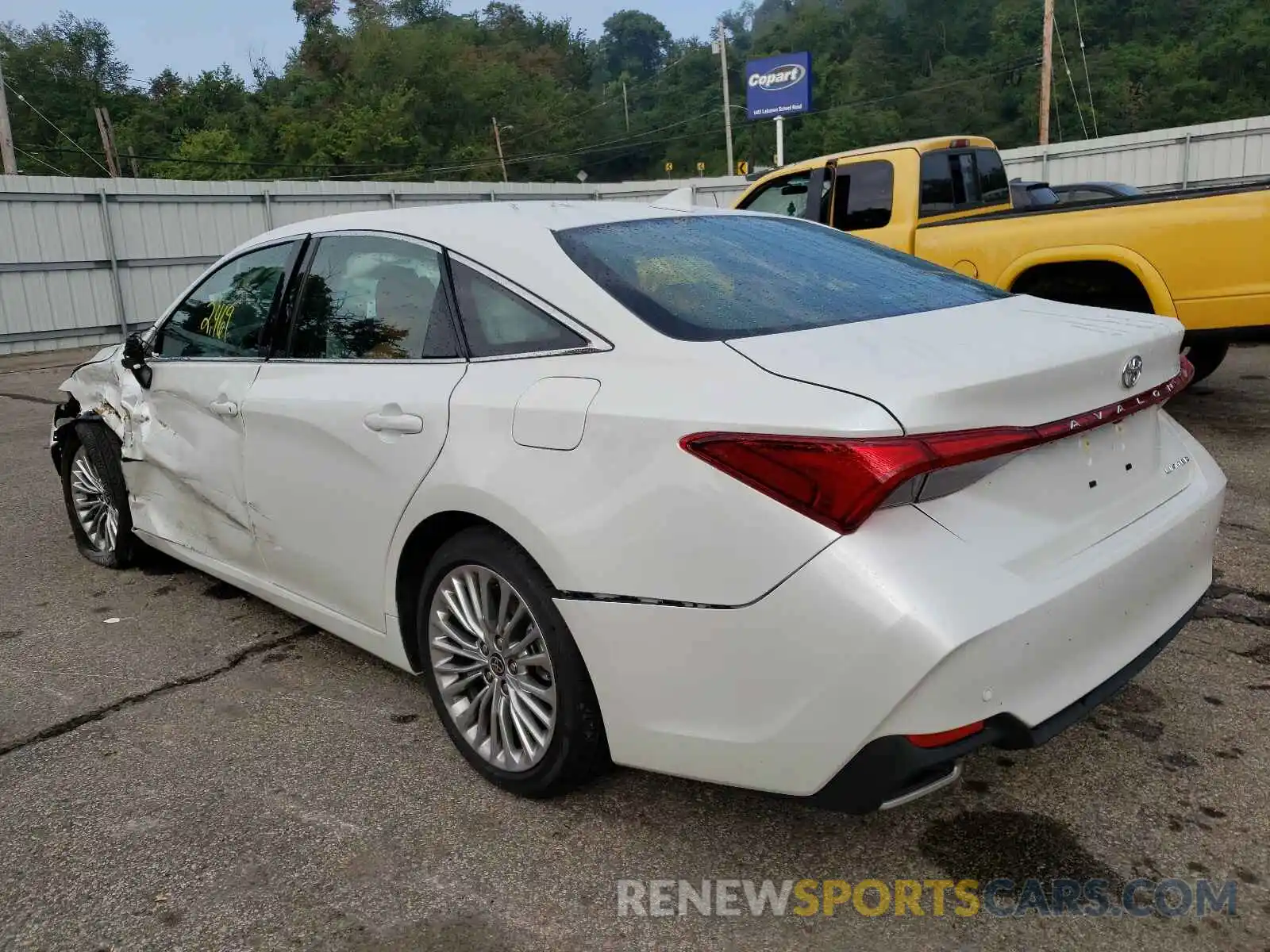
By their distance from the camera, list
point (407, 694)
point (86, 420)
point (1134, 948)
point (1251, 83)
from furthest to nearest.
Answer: point (1251, 83)
point (86, 420)
point (407, 694)
point (1134, 948)

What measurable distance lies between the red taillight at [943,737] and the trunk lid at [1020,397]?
1.09 ft

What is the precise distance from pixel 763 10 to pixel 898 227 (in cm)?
15318

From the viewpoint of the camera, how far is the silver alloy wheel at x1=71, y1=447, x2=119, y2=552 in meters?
4.73

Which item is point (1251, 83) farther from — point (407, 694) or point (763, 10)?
point (763, 10)

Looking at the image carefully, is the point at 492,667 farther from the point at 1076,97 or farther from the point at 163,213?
the point at 1076,97

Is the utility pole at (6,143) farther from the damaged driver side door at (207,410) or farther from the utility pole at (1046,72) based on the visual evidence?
the utility pole at (1046,72)

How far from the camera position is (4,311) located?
1530 cm

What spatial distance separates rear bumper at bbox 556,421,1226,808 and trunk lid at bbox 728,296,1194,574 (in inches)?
2.9

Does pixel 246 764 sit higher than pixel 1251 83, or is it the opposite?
pixel 1251 83

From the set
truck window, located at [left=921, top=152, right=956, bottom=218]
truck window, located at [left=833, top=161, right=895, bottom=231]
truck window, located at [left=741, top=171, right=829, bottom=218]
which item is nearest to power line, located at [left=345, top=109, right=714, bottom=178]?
truck window, located at [left=741, top=171, right=829, bottom=218]

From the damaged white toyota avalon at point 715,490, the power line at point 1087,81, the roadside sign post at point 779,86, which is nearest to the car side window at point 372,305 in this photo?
the damaged white toyota avalon at point 715,490

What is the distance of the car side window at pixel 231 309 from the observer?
364cm

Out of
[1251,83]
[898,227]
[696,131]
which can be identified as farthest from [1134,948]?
[696,131]

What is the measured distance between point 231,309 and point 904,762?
300cm
